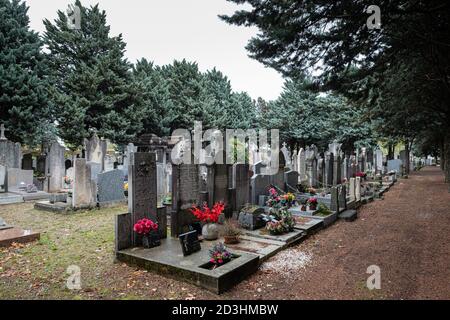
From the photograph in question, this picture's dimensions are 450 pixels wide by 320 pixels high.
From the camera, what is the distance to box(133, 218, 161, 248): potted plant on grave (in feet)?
19.2

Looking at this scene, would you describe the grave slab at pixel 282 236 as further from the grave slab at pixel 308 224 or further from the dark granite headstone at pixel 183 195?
the dark granite headstone at pixel 183 195

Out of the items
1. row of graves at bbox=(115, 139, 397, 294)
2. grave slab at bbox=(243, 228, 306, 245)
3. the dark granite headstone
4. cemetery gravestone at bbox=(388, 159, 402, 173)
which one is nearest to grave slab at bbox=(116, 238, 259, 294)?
row of graves at bbox=(115, 139, 397, 294)

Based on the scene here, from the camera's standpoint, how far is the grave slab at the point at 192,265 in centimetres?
453

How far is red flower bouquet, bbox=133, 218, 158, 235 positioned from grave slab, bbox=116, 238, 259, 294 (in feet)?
1.21

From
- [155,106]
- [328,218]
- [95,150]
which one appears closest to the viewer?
[328,218]

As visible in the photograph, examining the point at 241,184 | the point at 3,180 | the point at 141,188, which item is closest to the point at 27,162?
the point at 3,180

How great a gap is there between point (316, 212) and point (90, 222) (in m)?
7.48

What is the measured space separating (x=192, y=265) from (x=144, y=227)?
1495 millimetres

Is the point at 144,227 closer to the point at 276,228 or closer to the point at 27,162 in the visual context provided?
the point at 276,228

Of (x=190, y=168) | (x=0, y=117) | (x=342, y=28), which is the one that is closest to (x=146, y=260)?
(x=190, y=168)

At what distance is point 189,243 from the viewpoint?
5613mm

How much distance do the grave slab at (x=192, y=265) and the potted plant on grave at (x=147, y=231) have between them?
0.14 metres
